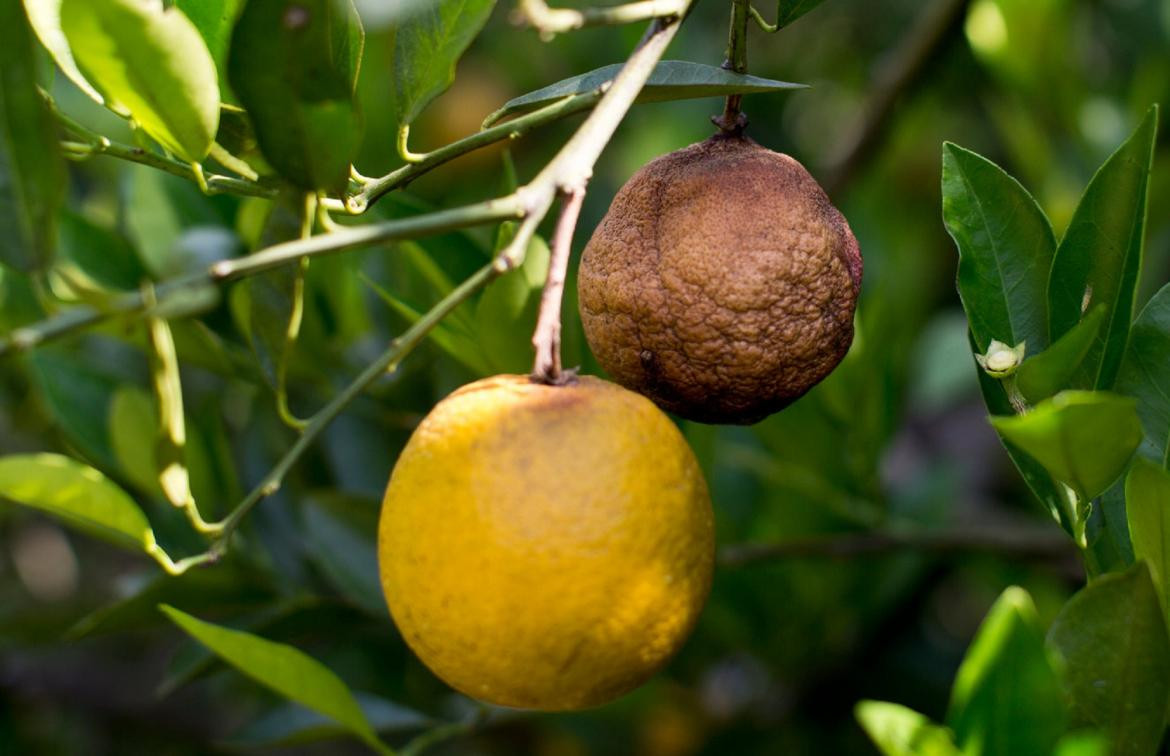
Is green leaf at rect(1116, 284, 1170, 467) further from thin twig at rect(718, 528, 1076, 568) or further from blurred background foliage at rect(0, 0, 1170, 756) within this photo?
thin twig at rect(718, 528, 1076, 568)

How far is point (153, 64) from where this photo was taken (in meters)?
0.75

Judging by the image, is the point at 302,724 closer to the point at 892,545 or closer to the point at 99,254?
the point at 99,254

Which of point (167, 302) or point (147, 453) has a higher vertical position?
point (167, 302)

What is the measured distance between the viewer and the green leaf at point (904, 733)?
0.67m

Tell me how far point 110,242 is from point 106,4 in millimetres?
707

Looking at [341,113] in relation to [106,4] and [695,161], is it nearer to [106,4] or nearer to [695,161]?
[106,4]

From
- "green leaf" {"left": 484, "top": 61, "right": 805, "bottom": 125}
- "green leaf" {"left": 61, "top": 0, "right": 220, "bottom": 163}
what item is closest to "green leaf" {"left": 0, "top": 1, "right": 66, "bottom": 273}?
"green leaf" {"left": 61, "top": 0, "right": 220, "bottom": 163}

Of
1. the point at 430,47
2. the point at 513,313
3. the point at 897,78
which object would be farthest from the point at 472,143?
the point at 897,78

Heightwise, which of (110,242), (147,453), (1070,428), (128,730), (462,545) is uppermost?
(1070,428)

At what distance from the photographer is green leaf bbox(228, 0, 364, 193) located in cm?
73

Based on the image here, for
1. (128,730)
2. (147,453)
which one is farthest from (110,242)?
(128,730)

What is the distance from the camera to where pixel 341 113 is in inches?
30.2

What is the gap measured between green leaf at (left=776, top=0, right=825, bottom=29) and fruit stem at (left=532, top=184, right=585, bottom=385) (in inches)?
10.9

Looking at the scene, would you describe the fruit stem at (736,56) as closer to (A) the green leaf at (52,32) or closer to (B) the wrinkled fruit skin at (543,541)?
(B) the wrinkled fruit skin at (543,541)
